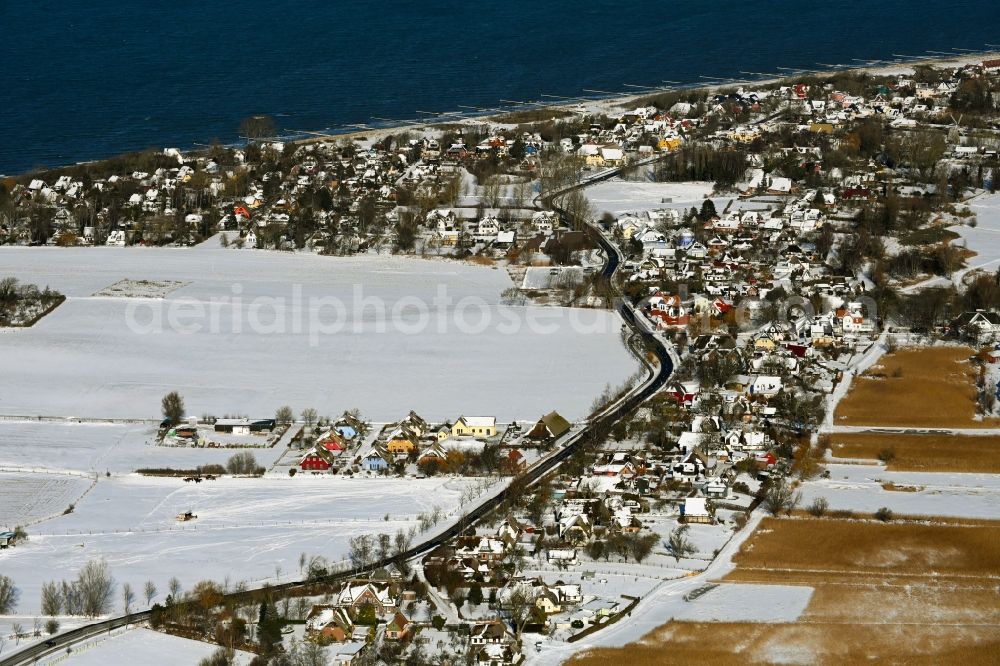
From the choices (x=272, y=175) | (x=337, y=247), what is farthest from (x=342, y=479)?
(x=272, y=175)

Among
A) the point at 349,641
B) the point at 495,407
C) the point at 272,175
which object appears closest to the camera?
the point at 349,641

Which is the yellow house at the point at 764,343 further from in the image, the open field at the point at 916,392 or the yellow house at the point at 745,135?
the yellow house at the point at 745,135

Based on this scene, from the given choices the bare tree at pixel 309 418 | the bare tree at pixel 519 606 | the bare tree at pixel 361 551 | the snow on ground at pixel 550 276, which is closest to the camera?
the bare tree at pixel 519 606

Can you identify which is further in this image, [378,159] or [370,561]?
[378,159]

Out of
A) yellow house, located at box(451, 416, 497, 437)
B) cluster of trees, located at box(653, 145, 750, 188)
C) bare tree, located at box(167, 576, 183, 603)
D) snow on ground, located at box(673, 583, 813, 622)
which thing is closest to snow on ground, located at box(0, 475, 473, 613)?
bare tree, located at box(167, 576, 183, 603)

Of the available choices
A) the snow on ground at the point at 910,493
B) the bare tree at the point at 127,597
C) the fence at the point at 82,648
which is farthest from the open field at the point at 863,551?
the fence at the point at 82,648

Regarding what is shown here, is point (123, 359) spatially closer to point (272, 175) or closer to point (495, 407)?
point (495, 407)

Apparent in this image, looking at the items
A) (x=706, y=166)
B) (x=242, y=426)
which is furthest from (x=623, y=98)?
(x=242, y=426)

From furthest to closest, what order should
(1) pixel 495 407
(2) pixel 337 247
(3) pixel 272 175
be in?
(3) pixel 272 175 → (2) pixel 337 247 → (1) pixel 495 407
